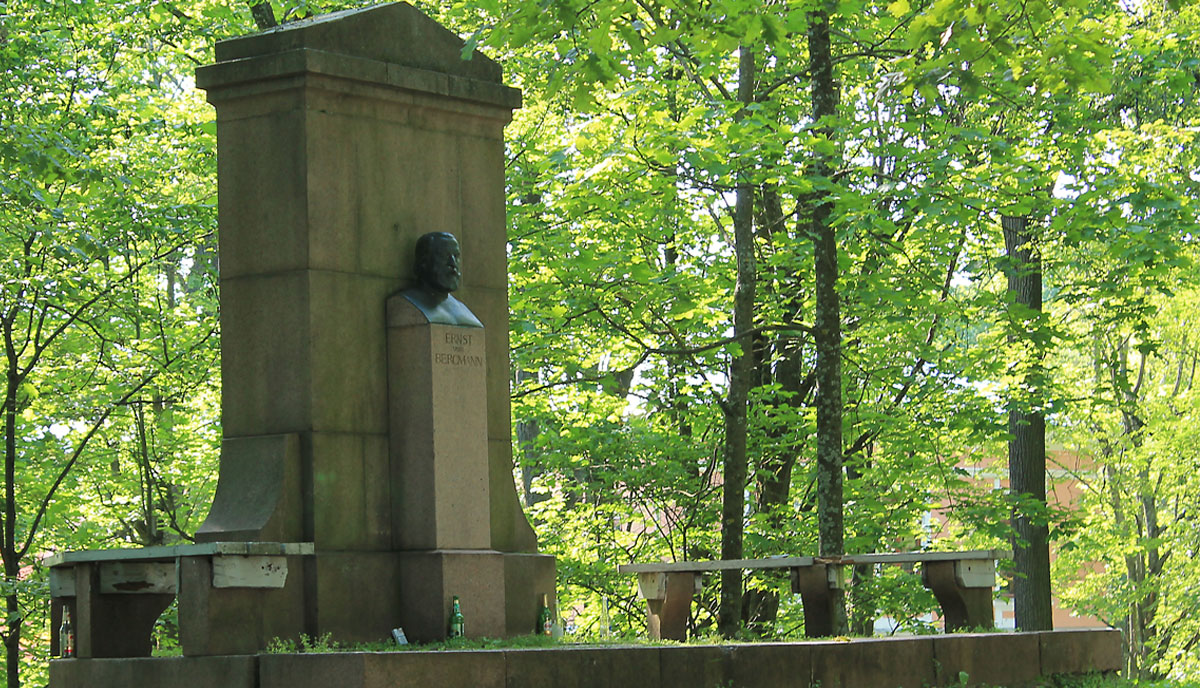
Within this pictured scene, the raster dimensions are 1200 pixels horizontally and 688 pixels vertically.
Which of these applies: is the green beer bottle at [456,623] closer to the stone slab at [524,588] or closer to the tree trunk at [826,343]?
the stone slab at [524,588]

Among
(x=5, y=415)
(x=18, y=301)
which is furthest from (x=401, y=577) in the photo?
(x=5, y=415)

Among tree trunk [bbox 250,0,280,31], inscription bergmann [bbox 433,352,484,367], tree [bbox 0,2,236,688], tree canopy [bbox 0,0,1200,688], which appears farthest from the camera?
tree trunk [bbox 250,0,280,31]

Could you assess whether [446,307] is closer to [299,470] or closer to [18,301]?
[299,470]

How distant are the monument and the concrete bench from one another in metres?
3.02

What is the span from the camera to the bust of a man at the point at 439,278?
32.9ft

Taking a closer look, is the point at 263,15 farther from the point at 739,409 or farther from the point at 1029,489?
the point at 1029,489

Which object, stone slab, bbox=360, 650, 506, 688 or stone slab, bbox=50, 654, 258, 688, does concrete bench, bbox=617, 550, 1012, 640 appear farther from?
stone slab, bbox=50, 654, 258, 688

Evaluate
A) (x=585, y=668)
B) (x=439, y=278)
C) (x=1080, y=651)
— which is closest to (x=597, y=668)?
(x=585, y=668)

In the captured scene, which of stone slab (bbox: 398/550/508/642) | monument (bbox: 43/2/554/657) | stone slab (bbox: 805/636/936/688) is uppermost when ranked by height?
monument (bbox: 43/2/554/657)

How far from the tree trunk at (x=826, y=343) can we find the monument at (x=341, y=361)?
188 inches

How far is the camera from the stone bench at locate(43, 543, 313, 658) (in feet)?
26.9

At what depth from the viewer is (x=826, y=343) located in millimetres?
14812

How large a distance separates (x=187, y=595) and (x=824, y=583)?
5.81 meters

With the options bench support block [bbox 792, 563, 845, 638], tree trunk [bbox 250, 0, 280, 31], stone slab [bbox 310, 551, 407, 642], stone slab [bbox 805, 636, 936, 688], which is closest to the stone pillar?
stone slab [bbox 310, 551, 407, 642]
